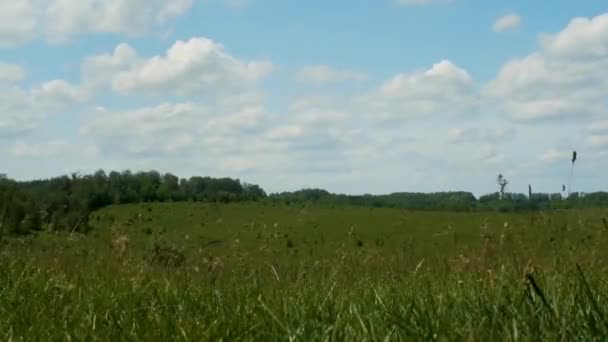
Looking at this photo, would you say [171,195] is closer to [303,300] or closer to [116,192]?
[116,192]

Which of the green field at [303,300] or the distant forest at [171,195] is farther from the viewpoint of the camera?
the distant forest at [171,195]

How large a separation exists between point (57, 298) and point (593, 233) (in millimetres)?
5268

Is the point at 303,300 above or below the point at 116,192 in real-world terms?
below

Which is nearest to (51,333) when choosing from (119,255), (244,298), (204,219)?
(244,298)

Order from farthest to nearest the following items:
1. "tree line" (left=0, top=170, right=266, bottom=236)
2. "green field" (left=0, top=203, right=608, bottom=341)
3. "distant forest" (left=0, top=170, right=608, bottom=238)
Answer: "distant forest" (left=0, top=170, right=608, bottom=238) → "tree line" (left=0, top=170, right=266, bottom=236) → "green field" (left=0, top=203, right=608, bottom=341)

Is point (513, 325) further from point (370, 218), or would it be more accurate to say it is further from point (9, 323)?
point (370, 218)

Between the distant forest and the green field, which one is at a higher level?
A: the distant forest

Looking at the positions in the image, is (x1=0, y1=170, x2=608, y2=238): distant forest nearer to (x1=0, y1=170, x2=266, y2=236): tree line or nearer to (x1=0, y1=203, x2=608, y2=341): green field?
(x1=0, y1=170, x2=266, y2=236): tree line

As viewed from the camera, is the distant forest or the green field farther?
the distant forest

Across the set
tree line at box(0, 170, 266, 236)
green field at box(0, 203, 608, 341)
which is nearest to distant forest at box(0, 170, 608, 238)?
tree line at box(0, 170, 266, 236)

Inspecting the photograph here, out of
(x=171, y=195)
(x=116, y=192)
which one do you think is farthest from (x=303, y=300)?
(x=171, y=195)

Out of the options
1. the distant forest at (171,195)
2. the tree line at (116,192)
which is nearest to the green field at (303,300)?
the tree line at (116,192)

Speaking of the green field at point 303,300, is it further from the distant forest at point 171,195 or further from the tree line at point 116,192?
the distant forest at point 171,195

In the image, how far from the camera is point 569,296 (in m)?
3.16
